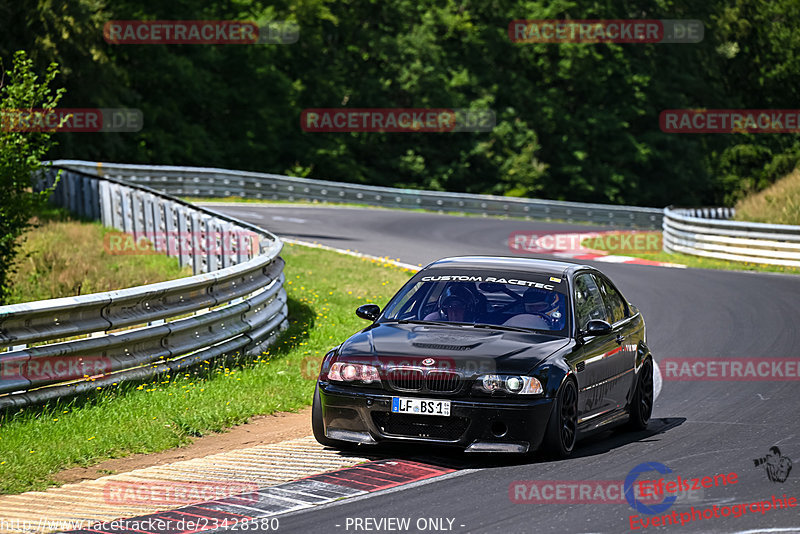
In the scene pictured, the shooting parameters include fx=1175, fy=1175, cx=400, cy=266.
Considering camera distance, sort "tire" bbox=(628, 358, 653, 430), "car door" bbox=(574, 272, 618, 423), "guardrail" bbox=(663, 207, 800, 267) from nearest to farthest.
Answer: "car door" bbox=(574, 272, 618, 423) → "tire" bbox=(628, 358, 653, 430) → "guardrail" bbox=(663, 207, 800, 267)

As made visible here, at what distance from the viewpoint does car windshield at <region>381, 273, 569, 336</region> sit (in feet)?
30.0

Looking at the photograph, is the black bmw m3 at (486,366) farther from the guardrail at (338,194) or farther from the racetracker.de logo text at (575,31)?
the racetracker.de logo text at (575,31)

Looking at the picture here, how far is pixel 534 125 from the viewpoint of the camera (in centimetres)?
6362

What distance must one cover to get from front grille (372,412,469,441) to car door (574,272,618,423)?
3.77 feet

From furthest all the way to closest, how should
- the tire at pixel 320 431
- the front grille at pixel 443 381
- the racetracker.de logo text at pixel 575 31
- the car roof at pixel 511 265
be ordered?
the racetracker.de logo text at pixel 575 31 → the car roof at pixel 511 265 → the tire at pixel 320 431 → the front grille at pixel 443 381

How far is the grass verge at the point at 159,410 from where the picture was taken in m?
8.39

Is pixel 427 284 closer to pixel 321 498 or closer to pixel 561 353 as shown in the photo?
pixel 561 353

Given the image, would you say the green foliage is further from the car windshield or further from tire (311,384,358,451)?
tire (311,384,358,451)

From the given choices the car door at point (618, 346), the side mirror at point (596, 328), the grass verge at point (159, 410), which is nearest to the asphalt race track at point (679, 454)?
the car door at point (618, 346)

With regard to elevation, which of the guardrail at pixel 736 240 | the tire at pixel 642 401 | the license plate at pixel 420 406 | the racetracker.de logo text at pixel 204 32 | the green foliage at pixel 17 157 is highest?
the racetracker.de logo text at pixel 204 32

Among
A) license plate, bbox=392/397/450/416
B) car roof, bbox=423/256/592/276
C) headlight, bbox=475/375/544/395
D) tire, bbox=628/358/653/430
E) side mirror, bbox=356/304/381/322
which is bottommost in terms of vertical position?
tire, bbox=628/358/653/430

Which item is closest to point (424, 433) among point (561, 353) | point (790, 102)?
point (561, 353)

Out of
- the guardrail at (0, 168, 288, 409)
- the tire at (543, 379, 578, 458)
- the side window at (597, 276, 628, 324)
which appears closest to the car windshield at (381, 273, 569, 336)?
the tire at (543, 379, 578, 458)

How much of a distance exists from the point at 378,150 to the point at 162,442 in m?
52.2
